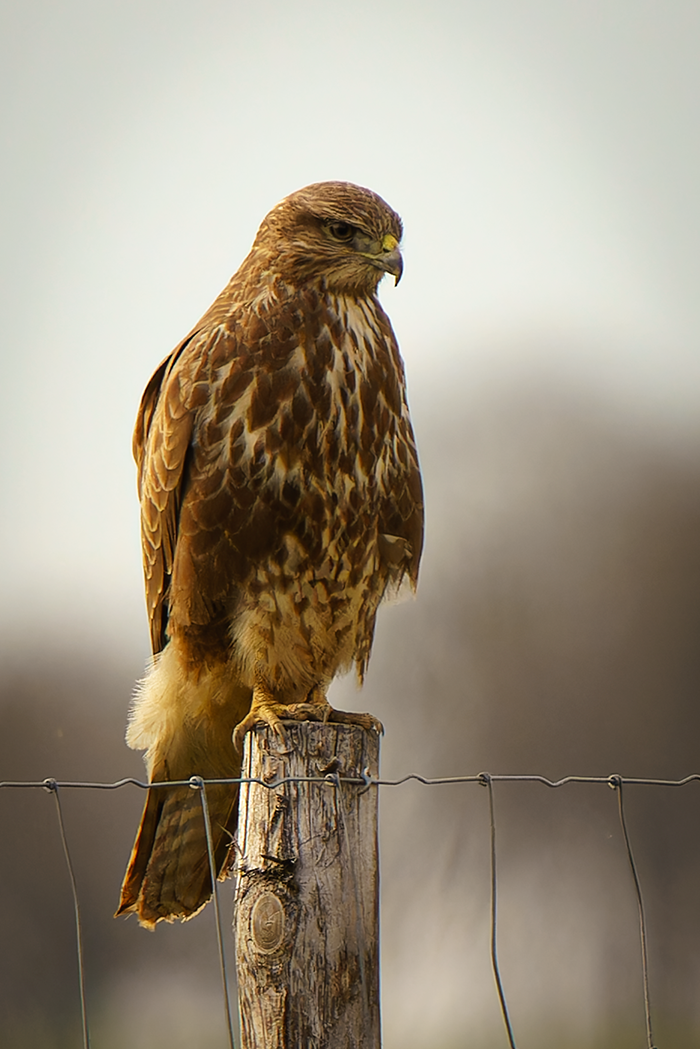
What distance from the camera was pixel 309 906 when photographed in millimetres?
1271

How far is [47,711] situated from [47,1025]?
1.08 m

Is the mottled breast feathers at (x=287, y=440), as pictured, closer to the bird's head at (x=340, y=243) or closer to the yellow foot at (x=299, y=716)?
the bird's head at (x=340, y=243)

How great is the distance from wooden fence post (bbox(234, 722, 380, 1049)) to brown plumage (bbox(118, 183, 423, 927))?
39cm

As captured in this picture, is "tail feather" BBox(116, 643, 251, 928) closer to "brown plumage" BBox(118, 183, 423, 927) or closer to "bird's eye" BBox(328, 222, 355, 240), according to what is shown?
"brown plumage" BBox(118, 183, 423, 927)

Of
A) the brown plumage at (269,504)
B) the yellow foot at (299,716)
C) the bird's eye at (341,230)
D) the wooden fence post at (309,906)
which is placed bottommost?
the wooden fence post at (309,906)

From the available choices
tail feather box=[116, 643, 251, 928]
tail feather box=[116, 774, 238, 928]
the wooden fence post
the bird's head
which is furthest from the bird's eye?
tail feather box=[116, 774, 238, 928]

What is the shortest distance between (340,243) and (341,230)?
3cm

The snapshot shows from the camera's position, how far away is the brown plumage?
187cm

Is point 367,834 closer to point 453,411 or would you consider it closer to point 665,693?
point 665,693

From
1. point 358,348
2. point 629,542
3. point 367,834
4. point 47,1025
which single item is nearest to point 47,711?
point 47,1025

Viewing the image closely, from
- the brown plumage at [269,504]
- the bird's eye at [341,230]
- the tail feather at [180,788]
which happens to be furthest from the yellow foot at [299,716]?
the bird's eye at [341,230]

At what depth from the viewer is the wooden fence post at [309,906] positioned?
1235 mm

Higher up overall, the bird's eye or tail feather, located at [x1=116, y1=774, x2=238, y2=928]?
the bird's eye

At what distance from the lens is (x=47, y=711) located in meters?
3.52
